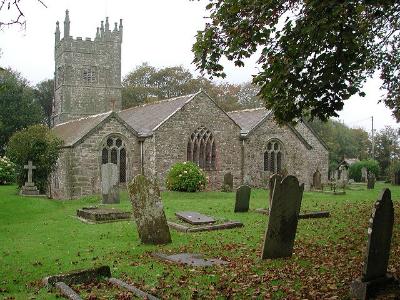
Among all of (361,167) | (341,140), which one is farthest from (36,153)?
(341,140)

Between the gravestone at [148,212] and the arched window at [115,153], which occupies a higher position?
the arched window at [115,153]

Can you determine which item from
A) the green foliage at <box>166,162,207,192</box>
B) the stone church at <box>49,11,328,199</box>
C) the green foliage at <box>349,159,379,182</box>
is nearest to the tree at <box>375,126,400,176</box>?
the green foliage at <box>349,159,379,182</box>

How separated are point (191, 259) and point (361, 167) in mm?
40071

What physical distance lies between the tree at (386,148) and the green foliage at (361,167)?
6678 mm

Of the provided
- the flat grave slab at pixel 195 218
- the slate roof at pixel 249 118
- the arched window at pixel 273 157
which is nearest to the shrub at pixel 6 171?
the slate roof at pixel 249 118

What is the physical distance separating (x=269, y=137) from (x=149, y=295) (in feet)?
83.6

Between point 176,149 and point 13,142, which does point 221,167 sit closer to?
point 176,149

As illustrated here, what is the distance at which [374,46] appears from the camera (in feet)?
43.3

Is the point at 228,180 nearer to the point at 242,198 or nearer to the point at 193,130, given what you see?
the point at 193,130

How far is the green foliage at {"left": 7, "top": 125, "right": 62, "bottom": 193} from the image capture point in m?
24.5

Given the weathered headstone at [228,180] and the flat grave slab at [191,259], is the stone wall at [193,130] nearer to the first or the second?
the weathered headstone at [228,180]

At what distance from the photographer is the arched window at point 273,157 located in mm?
31125

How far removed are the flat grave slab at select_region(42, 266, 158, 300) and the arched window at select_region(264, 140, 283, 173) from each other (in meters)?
24.5

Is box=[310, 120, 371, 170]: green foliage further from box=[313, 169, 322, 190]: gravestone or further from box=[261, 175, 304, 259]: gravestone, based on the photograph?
box=[261, 175, 304, 259]: gravestone
